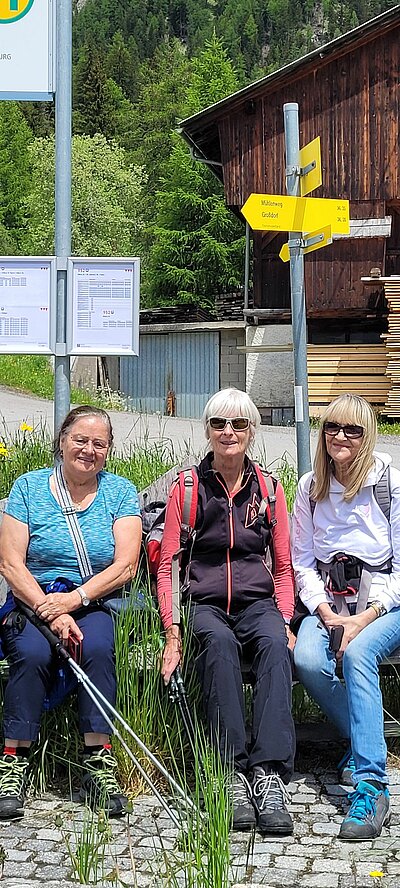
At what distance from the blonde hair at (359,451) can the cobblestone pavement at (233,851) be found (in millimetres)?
1211

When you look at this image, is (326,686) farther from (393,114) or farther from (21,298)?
(393,114)

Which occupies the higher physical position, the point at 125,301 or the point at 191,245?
the point at 191,245

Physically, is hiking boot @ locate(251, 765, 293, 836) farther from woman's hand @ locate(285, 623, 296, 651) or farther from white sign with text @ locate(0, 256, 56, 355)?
white sign with text @ locate(0, 256, 56, 355)

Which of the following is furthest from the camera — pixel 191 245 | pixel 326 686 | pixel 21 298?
pixel 191 245

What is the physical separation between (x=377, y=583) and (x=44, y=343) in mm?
2026

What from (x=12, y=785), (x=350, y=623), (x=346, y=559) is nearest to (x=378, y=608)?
(x=350, y=623)

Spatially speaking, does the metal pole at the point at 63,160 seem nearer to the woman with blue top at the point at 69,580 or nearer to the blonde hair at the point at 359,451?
the woman with blue top at the point at 69,580

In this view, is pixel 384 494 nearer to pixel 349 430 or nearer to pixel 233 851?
pixel 349 430

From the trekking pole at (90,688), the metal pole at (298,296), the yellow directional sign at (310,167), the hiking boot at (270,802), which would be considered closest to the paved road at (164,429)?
the metal pole at (298,296)

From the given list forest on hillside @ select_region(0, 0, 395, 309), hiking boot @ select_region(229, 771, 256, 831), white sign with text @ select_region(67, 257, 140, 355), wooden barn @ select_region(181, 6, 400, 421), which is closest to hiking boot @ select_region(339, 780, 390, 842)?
hiking boot @ select_region(229, 771, 256, 831)

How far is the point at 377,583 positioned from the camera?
4.55 meters

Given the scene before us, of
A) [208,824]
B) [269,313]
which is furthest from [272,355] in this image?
[208,824]

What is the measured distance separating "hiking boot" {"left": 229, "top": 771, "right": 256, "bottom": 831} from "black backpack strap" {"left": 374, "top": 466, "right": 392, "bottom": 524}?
1.23 m

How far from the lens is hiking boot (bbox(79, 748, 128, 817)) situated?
4.02 metres
